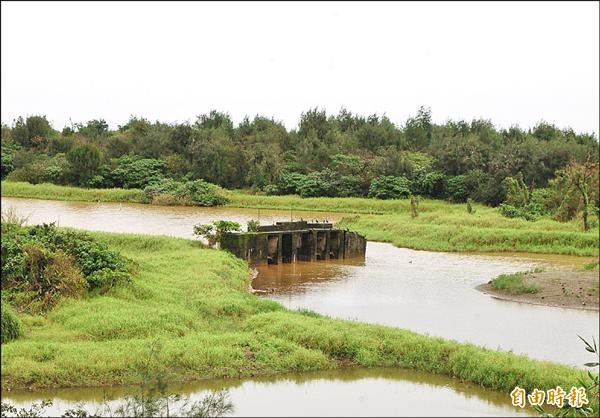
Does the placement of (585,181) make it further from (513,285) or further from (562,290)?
(562,290)

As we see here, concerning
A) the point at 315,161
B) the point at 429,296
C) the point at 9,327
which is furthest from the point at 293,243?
the point at 315,161

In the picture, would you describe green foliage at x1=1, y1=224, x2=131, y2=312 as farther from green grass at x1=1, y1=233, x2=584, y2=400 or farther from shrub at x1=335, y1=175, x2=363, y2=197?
shrub at x1=335, y1=175, x2=363, y2=197

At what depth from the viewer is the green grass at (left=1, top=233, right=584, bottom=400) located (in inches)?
453

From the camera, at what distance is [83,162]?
4644cm

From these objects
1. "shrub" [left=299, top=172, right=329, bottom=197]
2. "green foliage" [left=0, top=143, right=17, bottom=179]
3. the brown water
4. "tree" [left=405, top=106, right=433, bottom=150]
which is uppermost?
"tree" [left=405, top=106, right=433, bottom=150]

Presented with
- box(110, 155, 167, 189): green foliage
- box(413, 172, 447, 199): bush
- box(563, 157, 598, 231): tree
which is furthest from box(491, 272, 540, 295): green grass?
box(110, 155, 167, 189): green foliage

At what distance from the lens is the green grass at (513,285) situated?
20594 mm

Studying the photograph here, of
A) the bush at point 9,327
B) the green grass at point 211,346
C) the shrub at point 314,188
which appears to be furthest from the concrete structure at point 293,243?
the shrub at point 314,188

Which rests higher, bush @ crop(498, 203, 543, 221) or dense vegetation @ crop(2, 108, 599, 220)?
dense vegetation @ crop(2, 108, 599, 220)

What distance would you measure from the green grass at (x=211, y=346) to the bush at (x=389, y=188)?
33159 millimetres

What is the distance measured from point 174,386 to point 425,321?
292 inches

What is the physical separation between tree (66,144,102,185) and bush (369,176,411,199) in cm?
1812

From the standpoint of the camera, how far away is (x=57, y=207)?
40.3 m

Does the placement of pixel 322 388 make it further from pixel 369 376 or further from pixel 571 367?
pixel 571 367
